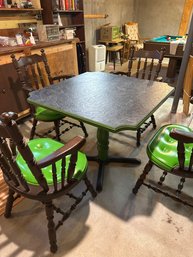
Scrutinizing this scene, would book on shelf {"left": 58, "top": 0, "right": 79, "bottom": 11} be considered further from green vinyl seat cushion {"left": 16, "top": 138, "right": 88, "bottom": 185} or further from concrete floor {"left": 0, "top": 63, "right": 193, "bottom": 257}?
concrete floor {"left": 0, "top": 63, "right": 193, "bottom": 257}

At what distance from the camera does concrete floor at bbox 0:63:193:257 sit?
1265 millimetres

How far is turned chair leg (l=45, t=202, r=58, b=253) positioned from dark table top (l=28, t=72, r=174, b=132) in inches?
22.7

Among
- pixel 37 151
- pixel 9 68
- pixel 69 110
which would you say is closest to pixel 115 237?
pixel 37 151

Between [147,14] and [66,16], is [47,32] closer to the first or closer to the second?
[66,16]

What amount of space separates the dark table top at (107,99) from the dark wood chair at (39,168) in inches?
11.8

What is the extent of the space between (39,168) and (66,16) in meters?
3.94

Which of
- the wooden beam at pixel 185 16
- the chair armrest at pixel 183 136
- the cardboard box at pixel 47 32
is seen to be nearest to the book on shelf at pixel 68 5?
the cardboard box at pixel 47 32

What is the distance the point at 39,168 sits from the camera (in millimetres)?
899

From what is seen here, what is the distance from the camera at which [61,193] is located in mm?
1108

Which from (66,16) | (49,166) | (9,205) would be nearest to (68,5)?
(66,16)

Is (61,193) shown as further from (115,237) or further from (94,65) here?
(94,65)

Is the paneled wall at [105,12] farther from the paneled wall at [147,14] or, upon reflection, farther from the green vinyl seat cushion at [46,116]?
the green vinyl seat cushion at [46,116]

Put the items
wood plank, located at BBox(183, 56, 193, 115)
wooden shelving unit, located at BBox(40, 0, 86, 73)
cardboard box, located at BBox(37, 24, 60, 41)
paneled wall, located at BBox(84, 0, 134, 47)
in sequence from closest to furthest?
wood plank, located at BBox(183, 56, 193, 115)
cardboard box, located at BBox(37, 24, 60, 41)
wooden shelving unit, located at BBox(40, 0, 86, 73)
paneled wall, located at BBox(84, 0, 134, 47)

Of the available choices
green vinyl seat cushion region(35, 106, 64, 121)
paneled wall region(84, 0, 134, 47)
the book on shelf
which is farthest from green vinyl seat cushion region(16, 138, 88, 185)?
paneled wall region(84, 0, 134, 47)
